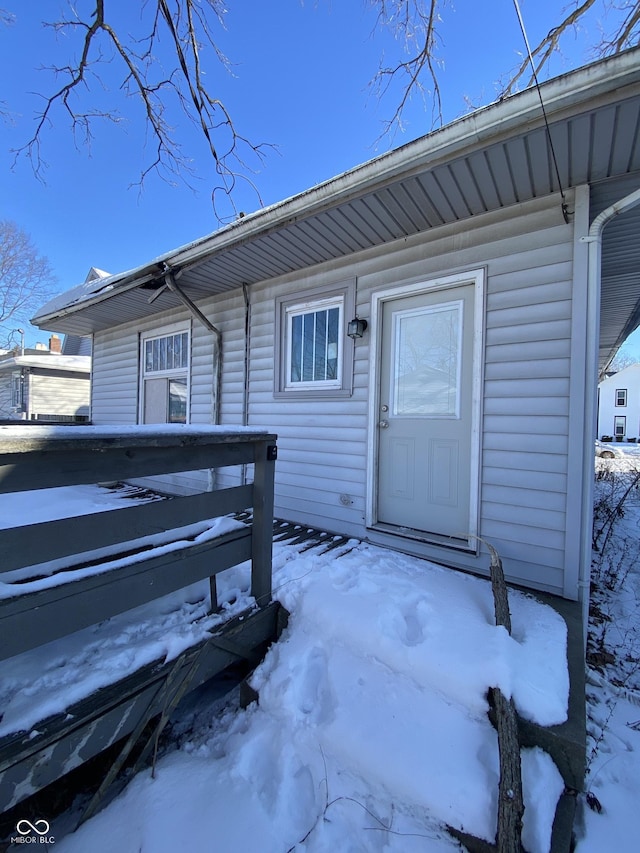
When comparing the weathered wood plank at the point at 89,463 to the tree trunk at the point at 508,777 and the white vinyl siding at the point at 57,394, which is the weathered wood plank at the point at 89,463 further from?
the white vinyl siding at the point at 57,394

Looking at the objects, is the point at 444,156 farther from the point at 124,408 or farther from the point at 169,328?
the point at 124,408

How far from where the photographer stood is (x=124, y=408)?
630cm

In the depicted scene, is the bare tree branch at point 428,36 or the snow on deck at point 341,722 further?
the bare tree branch at point 428,36

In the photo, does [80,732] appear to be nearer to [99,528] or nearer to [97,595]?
[97,595]

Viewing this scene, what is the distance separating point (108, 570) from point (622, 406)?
97.8 feet

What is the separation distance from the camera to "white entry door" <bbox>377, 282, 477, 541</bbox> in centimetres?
284

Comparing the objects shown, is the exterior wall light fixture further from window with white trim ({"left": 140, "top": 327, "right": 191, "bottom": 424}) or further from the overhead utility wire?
window with white trim ({"left": 140, "top": 327, "right": 191, "bottom": 424})

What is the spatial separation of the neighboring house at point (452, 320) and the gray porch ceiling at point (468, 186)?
1cm

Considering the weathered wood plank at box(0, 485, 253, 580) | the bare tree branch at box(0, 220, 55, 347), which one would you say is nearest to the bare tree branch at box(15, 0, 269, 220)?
the weathered wood plank at box(0, 485, 253, 580)

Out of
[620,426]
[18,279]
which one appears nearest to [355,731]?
[18,279]

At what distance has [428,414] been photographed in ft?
9.95

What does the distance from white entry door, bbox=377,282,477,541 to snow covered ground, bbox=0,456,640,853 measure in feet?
2.94

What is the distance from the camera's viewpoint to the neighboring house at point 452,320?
84.7 inches

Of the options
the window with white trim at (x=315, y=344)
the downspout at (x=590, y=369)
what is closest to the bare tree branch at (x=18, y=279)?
the window with white trim at (x=315, y=344)
